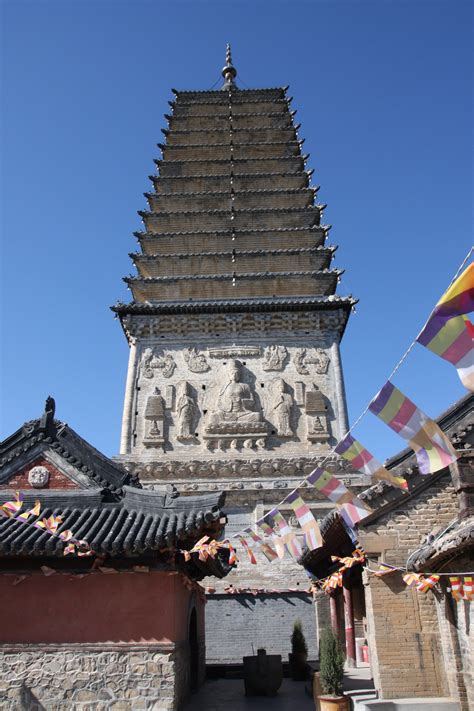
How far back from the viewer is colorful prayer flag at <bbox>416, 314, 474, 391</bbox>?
5.68 m

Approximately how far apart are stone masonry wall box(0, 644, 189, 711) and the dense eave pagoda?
20205 mm

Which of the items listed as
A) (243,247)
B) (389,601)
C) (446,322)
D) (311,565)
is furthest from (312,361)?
(446,322)

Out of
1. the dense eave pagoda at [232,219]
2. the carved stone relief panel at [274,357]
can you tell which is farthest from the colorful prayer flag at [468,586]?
the dense eave pagoda at [232,219]

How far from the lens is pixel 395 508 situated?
10641mm

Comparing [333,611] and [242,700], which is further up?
[333,611]

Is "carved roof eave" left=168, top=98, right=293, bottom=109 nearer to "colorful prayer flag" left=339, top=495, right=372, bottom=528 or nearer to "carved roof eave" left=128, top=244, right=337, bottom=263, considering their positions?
"carved roof eave" left=128, top=244, right=337, bottom=263

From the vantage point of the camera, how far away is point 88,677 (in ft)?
29.9

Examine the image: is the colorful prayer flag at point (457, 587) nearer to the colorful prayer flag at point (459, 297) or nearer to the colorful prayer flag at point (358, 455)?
the colorful prayer flag at point (358, 455)

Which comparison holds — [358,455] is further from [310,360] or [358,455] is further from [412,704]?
[310,360]

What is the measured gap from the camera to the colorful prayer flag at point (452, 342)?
18.6 feet

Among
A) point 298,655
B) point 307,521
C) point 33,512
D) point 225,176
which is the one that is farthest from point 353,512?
point 225,176

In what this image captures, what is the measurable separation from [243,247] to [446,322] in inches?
1027

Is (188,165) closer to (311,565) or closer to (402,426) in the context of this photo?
(311,565)

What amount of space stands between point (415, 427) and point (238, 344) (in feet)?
70.4
